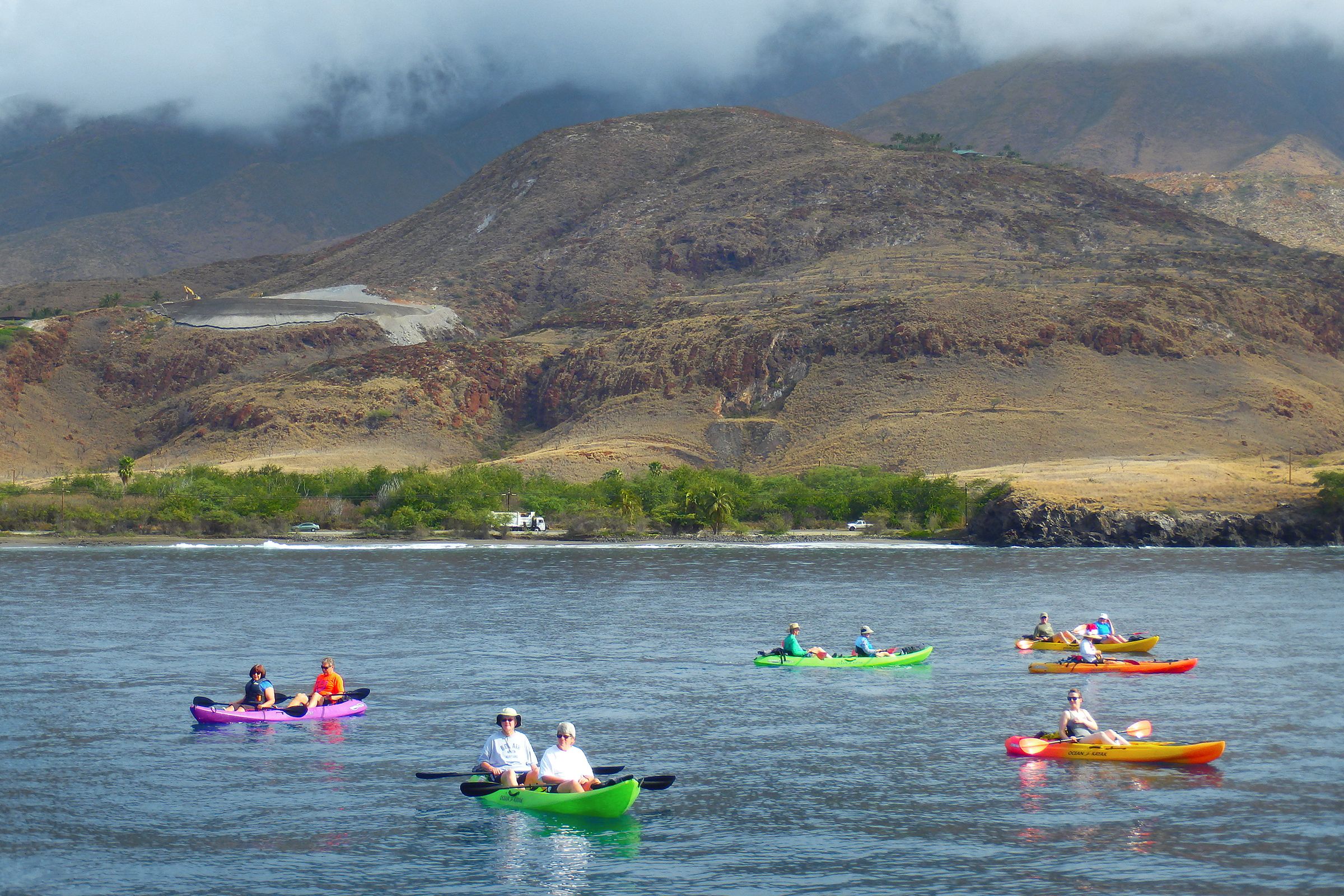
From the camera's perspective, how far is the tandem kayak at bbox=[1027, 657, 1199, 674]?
2136 inches

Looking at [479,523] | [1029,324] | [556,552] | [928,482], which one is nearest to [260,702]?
[556,552]

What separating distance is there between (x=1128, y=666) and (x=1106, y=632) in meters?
4.08

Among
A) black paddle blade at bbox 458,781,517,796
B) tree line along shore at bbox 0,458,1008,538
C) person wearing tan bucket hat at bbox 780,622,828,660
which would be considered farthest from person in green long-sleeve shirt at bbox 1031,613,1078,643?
tree line along shore at bbox 0,458,1008,538

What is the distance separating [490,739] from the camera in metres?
34.0

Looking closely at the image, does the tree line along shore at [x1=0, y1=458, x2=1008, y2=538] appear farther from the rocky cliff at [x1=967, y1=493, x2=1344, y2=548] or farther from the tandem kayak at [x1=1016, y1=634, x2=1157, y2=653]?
the tandem kayak at [x1=1016, y1=634, x2=1157, y2=653]

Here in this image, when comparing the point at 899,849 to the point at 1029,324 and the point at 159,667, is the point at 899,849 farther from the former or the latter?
the point at 1029,324

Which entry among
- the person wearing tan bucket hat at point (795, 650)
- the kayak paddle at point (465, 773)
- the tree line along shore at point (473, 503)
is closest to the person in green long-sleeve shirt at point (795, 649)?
the person wearing tan bucket hat at point (795, 650)


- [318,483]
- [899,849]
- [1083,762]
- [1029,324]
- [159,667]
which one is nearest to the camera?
[899,849]

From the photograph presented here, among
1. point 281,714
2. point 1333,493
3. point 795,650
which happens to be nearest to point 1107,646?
point 795,650

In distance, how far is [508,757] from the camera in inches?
1321

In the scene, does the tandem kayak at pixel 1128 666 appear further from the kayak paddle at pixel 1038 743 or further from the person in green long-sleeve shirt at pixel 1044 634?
the kayak paddle at pixel 1038 743

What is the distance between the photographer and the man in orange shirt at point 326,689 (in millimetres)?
44562

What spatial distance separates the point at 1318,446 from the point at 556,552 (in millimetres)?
89514

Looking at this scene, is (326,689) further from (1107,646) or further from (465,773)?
(1107,646)
